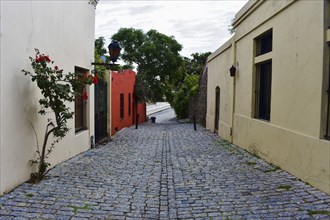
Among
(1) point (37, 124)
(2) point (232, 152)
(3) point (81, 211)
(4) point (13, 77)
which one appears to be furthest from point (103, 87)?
(3) point (81, 211)

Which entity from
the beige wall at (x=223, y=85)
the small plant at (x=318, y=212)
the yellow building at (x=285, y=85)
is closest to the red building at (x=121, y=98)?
the beige wall at (x=223, y=85)

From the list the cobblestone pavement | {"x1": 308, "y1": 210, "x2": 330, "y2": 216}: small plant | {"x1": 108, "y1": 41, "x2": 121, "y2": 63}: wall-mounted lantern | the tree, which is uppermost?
the tree

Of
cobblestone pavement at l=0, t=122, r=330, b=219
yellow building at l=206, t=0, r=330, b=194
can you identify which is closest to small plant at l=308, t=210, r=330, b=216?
cobblestone pavement at l=0, t=122, r=330, b=219

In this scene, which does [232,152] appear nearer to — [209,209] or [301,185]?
[301,185]

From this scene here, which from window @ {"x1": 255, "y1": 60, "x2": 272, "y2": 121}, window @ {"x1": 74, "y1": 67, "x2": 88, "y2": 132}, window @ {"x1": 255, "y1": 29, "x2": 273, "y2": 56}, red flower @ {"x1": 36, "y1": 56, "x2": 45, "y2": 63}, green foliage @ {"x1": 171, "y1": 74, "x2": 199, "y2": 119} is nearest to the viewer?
red flower @ {"x1": 36, "y1": 56, "x2": 45, "y2": 63}

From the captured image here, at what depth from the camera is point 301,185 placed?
4852 millimetres

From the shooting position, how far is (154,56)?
2767 centimetres

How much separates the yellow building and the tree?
17.6 m

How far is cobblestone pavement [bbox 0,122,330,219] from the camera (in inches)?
154

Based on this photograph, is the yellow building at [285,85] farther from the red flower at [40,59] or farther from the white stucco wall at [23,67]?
the white stucco wall at [23,67]

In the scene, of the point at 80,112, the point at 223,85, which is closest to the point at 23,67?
the point at 80,112

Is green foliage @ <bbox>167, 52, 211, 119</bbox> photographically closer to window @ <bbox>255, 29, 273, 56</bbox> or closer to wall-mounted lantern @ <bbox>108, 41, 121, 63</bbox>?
window @ <bbox>255, 29, 273, 56</bbox>

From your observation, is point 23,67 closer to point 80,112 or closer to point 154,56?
point 80,112

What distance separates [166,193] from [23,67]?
2.84 metres
